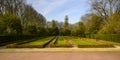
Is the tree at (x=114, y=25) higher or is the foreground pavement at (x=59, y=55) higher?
the tree at (x=114, y=25)

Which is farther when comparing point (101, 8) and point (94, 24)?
point (94, 24)

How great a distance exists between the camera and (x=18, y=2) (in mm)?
47812

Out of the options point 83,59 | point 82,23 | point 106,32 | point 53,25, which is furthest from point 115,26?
point 53,25

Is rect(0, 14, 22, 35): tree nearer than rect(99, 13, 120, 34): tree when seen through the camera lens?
No

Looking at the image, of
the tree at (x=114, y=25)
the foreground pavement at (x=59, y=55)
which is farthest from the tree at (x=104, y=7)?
the foreground pavement at (x=59, y=55)

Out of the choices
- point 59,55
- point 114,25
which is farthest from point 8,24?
point 59,55

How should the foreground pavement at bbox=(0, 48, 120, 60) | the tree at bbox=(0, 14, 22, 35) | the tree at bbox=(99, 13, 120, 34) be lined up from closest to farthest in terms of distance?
1. the foreground pavement at bbox=(0, 48, 120, 60)
2. the tree at bbox=(99, 13, 120, 34)
3. the tree at bbox=(0, 14, 22, 35)

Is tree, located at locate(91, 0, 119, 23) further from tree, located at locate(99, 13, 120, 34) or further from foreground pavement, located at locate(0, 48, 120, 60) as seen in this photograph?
foreground pavement, located at locate(0, 48, 120, 60)

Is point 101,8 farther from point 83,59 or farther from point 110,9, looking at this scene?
point 83,59

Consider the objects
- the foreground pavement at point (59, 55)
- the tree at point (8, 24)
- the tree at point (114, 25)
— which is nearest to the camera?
the foreground pavement at point (59, 55)

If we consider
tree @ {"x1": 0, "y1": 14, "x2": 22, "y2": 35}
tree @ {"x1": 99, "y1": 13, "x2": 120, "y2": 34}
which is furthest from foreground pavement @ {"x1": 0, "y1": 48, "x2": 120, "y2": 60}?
tree @ {"x1": 0, "y1": 14, "x2": 22, "y2": 35}

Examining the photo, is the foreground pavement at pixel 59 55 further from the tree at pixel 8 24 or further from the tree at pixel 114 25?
the tree at pixel 8 24

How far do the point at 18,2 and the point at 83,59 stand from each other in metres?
38.6

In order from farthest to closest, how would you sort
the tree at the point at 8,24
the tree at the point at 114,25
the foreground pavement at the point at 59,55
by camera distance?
1. the tree at the point at 8,24
2. the tree at the point at 114,25
3. the foreground pavement at the point at 59,55
